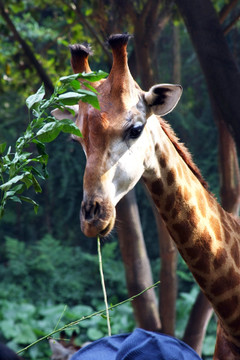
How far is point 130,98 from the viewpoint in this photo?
7.55 ft

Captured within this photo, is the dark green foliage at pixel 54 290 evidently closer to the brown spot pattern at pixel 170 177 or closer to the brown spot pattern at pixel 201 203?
the brown spot pattern at pixel 201 203

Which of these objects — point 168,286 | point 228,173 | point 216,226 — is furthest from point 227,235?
point 168,286

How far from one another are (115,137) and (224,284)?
0.85 m

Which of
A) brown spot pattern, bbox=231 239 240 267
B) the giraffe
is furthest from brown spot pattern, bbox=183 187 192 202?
brown spot pattern, bbox=231 239 240 267

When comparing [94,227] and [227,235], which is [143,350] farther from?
[227,235]

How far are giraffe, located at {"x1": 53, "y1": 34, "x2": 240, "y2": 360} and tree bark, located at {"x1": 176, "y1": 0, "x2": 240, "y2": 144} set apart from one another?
1.08 m

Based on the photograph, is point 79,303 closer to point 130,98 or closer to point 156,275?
point 156,275

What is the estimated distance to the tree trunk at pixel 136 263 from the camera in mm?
4273

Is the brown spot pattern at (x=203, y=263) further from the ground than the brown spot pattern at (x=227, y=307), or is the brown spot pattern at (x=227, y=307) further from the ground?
the brown spot pattern at (x=203, y=263)

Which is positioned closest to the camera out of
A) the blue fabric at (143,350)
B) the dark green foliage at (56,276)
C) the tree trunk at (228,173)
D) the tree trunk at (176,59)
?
the blue fabric at (143,350)

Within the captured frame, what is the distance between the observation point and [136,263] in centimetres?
432

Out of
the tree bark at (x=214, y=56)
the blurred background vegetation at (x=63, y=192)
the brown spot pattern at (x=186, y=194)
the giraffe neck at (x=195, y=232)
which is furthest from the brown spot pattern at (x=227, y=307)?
the blurred background vegetation at (x=63, y=192)

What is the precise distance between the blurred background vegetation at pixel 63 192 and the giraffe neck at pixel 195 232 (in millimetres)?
1780

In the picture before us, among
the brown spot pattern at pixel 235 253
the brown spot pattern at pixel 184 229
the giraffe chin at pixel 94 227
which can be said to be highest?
the giraffe chin at pixel 94 227
